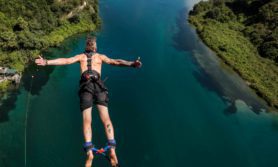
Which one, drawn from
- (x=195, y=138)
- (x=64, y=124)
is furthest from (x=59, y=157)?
(x=195, y=138)

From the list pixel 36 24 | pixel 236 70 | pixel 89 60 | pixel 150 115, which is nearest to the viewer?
pixel 89 60

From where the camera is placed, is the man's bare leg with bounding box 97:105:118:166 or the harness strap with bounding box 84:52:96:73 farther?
the harness strap with bounding box 84:52:96:73

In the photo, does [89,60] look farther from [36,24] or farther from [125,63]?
[36,24]

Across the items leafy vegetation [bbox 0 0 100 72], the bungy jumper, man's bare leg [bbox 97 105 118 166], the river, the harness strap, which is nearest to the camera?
man's bare leg [bbox 97 105 118 166]

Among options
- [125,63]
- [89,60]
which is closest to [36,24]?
[89,60]

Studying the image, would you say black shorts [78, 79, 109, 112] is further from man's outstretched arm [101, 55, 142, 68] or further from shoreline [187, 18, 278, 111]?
shoreline [187, 18, 278, 111]

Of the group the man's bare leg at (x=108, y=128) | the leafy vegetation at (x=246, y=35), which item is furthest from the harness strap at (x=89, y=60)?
the leafy vegetation at (x=246, y=35)

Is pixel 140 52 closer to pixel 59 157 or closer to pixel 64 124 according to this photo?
pixel 64 124

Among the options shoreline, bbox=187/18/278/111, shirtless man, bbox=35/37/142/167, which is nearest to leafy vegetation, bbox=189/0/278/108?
shoreline, bbox=187/18/278/111
